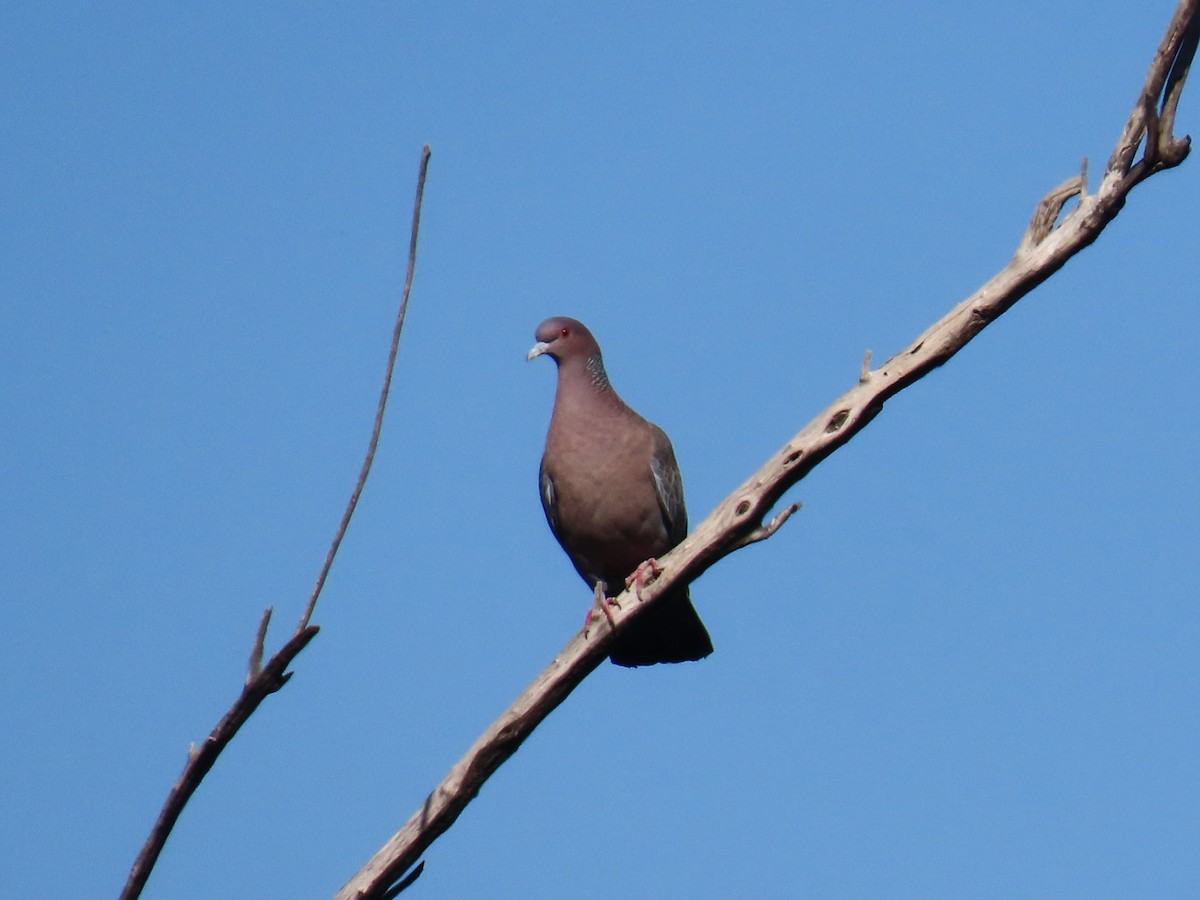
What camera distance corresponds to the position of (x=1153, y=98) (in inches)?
170

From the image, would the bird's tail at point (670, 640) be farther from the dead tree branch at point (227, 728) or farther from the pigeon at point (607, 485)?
the dead tree branch at point (227, 728)

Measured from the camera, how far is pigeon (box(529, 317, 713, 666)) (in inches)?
256

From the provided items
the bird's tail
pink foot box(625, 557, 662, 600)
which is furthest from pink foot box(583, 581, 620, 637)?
the bird's tail

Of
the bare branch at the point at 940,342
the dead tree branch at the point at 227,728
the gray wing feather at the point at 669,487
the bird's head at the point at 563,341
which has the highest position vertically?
the bird's head at the point at 563,341

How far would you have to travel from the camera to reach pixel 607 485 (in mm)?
6488

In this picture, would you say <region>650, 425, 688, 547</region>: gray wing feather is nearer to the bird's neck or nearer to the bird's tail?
the bird's neck

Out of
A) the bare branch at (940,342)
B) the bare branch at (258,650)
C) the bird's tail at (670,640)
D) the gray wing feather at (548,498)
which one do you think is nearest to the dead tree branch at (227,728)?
the bare branch at (258,650)

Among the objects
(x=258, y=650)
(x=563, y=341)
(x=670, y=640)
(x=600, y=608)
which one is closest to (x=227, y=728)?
(x=258, y=650)

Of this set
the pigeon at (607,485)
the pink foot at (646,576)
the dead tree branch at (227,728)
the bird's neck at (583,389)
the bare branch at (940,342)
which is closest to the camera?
the dead tree branch at (227,728)

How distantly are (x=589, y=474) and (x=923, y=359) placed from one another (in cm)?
232

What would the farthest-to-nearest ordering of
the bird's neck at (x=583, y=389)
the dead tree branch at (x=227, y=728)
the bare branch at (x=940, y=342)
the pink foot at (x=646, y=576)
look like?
the bird's neck at (x=583, y=389) < the pink foot at (x=646, y=576) < the bare branch at (x=940, y=342) < the dead tree branch at (x=227, y=728)

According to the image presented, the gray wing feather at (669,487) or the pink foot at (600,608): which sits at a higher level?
the gray wing feather at (669,487)

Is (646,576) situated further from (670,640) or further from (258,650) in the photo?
(258,650)

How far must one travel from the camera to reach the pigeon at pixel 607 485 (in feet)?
21.3
